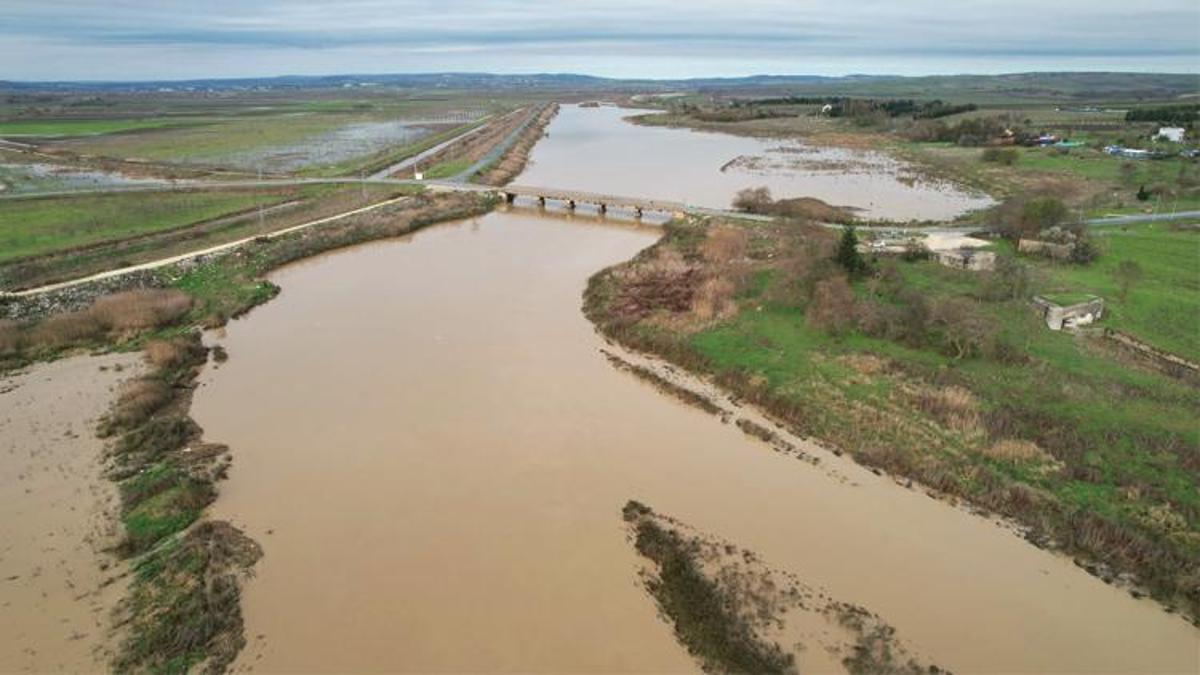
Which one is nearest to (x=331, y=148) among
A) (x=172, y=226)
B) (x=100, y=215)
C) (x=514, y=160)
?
(x=514, y=160)

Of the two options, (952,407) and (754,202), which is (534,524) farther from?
(754,202)

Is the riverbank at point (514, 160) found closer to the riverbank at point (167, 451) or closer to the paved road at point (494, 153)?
the paved road at point (494, 153)

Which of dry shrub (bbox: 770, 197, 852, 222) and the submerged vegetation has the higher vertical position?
dry shrub (bbox: 770, 197, 852, 222)

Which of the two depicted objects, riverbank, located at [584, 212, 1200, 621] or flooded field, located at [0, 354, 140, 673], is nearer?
flooded field, located at [0, 354, 140, 673]

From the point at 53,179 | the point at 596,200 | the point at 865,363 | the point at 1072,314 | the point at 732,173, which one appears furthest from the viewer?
the point at 732,173

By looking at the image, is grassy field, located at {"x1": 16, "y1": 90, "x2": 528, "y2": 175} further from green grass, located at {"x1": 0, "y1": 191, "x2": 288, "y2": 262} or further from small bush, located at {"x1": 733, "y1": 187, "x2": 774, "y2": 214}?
small bush, located at {"x1": 733, "y1": 187, "x2": 774, "y2": 214}

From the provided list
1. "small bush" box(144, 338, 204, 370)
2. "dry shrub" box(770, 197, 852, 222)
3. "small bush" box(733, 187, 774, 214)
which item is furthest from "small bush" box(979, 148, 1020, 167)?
"small bush" box(144, 338, 204, 370)

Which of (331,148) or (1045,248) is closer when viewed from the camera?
(1045,248)

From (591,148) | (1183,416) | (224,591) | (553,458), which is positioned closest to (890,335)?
(1183,416)
